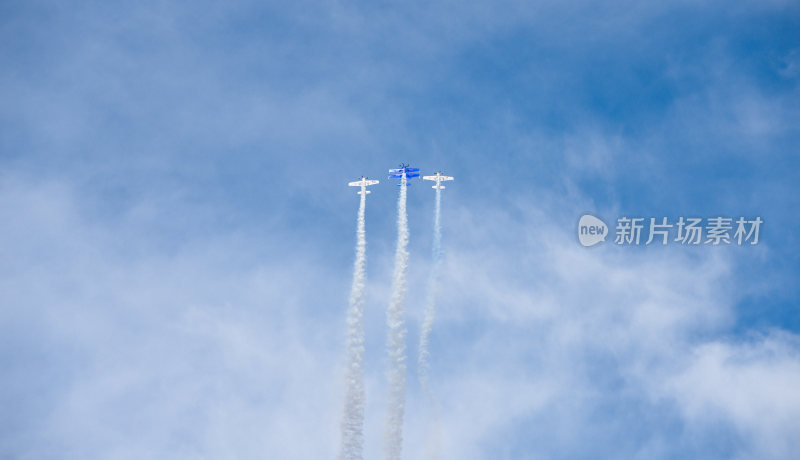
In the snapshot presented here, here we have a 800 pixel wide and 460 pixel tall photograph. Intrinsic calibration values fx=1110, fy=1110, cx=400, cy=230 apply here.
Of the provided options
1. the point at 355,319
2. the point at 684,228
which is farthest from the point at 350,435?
the point at 684,228

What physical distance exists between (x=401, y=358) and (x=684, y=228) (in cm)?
4005

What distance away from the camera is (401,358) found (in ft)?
472

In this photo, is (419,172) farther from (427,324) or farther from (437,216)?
(427,324)

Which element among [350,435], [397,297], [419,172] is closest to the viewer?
[350,435]

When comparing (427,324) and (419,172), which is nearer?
(427,324)

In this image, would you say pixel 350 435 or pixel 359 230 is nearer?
pixel 350 435

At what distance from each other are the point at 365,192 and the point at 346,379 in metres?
30.1

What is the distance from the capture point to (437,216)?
6166 inches

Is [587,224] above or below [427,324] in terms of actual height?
above

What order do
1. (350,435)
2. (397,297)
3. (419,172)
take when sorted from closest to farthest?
(350,435), (397,297), (419,172)

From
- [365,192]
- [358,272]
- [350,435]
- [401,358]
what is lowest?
[350,435]

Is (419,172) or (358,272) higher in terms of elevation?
(419,172)

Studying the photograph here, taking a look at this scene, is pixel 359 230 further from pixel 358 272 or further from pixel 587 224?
pixel 587 224

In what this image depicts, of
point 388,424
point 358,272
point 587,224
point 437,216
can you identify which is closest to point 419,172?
point 437,216
